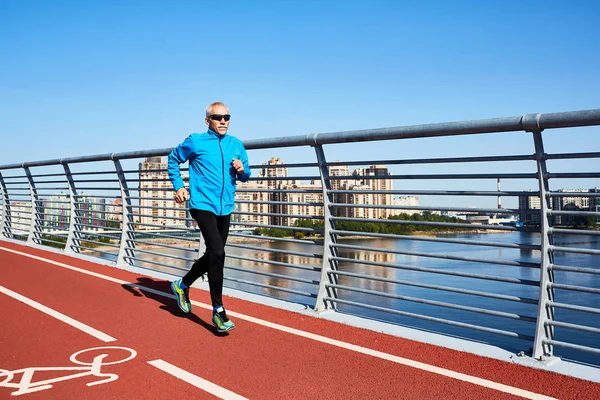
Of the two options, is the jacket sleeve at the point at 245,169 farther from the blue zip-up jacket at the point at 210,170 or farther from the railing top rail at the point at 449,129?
the railing top rail at the point at 449,129

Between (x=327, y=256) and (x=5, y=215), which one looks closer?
(x=327, y=256)

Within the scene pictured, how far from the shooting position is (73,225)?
35.1 feet

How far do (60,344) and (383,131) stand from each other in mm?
3019

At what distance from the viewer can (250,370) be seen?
4043 millimetres

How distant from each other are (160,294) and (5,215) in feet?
28.9

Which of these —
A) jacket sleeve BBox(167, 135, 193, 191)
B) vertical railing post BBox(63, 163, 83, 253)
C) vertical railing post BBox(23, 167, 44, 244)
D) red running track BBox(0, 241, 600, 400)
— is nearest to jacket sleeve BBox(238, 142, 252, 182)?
jacket sleeve BBox(167, 135, 193, 191)

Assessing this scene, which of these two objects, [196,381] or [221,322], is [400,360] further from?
[221,322]

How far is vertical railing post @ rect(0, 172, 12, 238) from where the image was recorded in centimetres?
1338

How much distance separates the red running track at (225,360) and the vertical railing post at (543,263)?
0.86 feet

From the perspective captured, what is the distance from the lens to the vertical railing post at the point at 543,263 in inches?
158

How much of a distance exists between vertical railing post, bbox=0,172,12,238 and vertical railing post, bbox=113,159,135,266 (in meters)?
5.65

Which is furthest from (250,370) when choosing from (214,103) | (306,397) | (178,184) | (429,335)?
(214,103)

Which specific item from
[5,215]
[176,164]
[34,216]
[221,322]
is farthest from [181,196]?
[5,215]

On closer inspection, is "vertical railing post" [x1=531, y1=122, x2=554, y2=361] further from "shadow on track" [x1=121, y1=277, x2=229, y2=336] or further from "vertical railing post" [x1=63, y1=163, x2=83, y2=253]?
"vertical railing post" [x1=63, y1=163, x2=83, y2=253]
